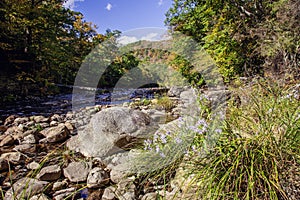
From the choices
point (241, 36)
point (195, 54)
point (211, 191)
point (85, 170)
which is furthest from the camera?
point (195, 54)

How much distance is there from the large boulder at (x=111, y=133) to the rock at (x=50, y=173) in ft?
1.59

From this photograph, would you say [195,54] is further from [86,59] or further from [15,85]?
[86,59]

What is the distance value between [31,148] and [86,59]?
1162 cm

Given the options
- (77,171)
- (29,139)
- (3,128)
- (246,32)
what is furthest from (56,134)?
(246,32)

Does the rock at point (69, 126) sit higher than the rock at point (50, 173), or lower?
higher

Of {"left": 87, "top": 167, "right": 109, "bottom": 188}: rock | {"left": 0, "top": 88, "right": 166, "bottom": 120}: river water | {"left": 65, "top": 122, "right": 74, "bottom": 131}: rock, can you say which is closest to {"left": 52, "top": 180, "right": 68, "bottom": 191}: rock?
{"left": 87, "top": 167, "right": 109, "bottom": 188}: rock

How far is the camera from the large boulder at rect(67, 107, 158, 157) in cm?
267

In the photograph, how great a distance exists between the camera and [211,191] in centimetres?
121

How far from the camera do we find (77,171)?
2.28 m

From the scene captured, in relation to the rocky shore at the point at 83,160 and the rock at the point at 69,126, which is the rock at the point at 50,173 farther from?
the rock at the point at 69,126

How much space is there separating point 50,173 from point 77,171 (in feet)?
0.96

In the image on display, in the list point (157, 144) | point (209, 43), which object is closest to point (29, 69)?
point (209, 43)

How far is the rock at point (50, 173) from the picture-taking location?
218 cm

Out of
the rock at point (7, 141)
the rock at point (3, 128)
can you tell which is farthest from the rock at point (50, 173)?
the rock at point (3, 128)
